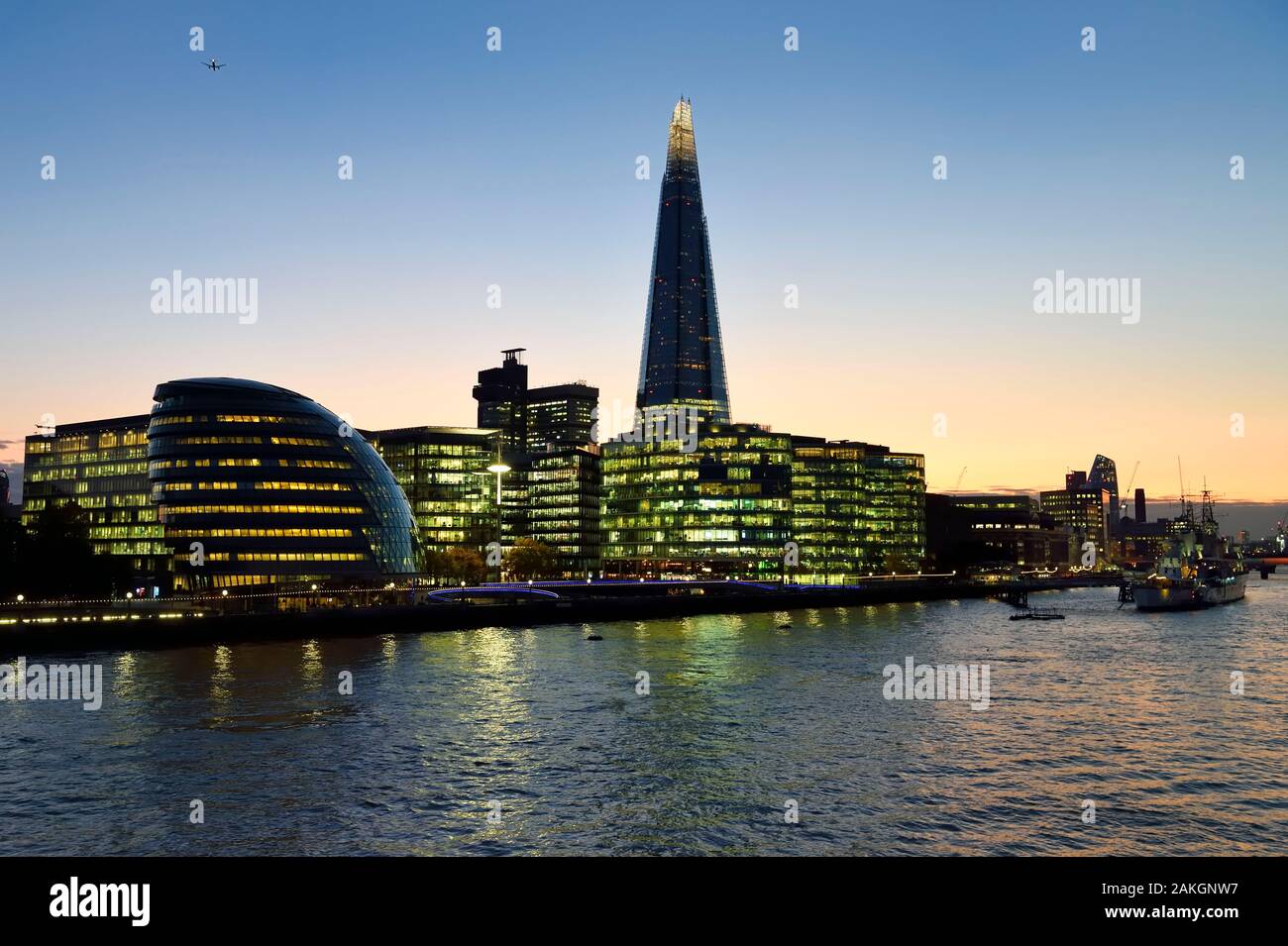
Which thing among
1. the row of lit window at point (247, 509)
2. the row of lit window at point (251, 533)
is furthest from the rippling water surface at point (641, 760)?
the row of lit window at point (247, 509)

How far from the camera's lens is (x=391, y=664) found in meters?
80.8

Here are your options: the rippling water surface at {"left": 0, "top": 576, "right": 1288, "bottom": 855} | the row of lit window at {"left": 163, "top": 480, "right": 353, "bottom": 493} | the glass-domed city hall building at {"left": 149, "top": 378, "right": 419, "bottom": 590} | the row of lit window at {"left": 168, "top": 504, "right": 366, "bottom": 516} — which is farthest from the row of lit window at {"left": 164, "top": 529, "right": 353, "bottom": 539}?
the rippling water surface at {"left": 0, "top": 576, "right": 1288, "bottom": 855}

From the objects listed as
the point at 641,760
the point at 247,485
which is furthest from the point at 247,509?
the point at 641,760

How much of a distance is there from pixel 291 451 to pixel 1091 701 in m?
123

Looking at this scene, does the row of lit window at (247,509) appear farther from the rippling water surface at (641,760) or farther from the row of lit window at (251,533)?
the rippling water surface at (641,760)

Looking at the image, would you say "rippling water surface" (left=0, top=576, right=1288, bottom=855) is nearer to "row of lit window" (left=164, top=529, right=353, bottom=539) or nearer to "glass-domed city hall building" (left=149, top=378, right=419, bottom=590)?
"row of lit window" (left=164, top=529, right=353, bottom=539)

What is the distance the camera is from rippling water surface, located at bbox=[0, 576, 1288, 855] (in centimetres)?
3034

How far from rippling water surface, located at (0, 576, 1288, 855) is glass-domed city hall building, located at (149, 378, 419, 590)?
6394 centimetres

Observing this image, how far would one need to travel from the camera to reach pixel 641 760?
41.5m

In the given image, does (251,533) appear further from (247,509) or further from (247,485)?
(247,485)

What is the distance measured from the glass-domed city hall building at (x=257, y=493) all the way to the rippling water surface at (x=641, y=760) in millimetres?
63936

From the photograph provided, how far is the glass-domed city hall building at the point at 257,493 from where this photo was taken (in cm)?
14612
